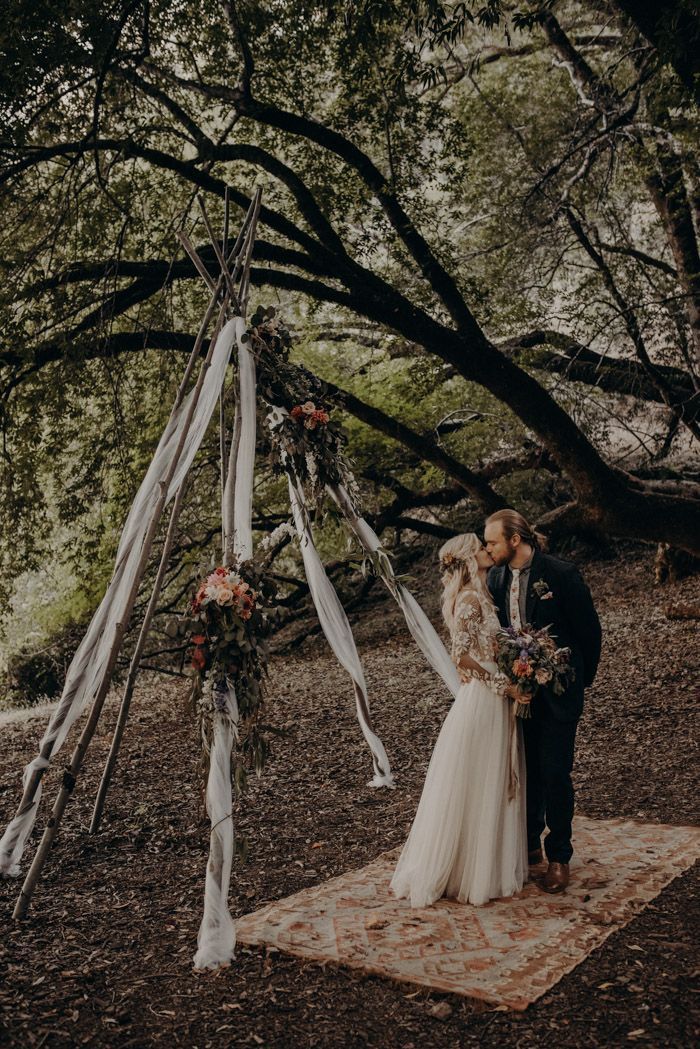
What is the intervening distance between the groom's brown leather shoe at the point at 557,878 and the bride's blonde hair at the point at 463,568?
123 centimetres

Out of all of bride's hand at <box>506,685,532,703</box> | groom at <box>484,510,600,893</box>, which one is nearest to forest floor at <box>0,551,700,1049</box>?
groom at <box>484,510,600,893</box>

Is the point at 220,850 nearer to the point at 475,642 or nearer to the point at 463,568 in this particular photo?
the point at 475,642

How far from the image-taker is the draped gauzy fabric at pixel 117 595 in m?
4.88

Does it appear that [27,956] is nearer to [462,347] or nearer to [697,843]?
[697,843]

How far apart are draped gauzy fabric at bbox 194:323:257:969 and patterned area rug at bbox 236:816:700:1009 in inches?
9.6

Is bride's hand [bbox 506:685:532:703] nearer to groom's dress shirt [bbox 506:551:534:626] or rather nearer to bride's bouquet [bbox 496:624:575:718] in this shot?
bride's bouquet [bbox 496:624:575:718]

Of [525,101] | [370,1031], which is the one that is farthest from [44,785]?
[525,101]

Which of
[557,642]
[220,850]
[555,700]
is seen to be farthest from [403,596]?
[220,850]

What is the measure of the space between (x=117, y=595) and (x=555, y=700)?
2339 mm

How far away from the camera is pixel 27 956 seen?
4.27m

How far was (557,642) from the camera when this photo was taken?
4.54 m

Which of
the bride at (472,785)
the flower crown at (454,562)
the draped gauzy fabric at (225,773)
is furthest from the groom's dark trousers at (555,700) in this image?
the draped gauzy fabric at (225,773)

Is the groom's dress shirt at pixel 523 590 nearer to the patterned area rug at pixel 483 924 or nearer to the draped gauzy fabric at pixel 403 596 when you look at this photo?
the draped gauzy fabric at pixel 403 596

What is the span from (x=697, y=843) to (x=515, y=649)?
156cm
